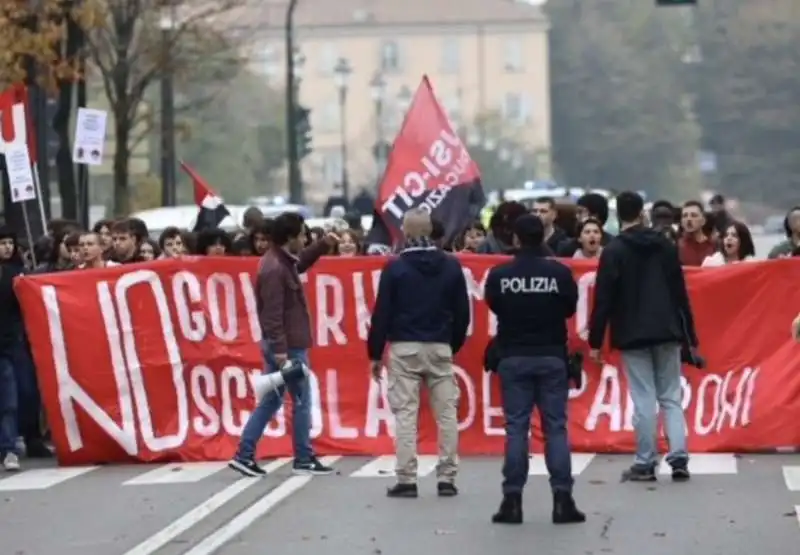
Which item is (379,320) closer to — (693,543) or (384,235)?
(693,543)

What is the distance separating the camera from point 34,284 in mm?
18109

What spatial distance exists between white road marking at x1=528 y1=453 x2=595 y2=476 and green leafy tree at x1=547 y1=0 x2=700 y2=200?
130 metres

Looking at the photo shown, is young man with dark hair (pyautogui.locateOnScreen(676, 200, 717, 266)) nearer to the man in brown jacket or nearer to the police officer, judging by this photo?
the man in brown jacket

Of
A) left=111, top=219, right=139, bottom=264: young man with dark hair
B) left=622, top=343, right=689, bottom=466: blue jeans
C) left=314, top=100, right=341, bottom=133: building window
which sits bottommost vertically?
left=314, top=100, right=341, bottom=133: building window

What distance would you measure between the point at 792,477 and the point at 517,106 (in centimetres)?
13845

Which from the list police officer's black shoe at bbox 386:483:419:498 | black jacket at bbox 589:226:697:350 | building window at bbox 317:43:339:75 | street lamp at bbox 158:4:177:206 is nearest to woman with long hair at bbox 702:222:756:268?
black jacket at bbox 589:226:697:350

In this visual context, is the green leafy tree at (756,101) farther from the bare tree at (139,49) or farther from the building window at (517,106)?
the bare tree at (139,49)

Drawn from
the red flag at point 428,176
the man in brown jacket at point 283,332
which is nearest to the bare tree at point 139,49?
the red flag at point 428,176

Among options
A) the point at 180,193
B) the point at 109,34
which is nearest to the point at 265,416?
the point at 109,34

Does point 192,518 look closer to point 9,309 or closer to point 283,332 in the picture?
point 283,332

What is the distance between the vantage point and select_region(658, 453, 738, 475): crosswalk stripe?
16.5 metres

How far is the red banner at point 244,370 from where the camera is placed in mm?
18094

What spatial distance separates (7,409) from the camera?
18125mm

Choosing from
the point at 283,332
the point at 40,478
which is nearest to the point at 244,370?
the point at 40,478
